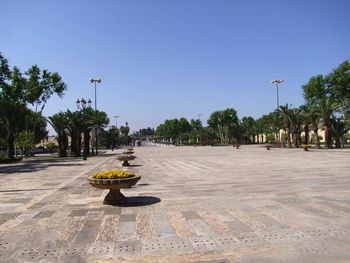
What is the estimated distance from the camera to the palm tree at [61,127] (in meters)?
44.8

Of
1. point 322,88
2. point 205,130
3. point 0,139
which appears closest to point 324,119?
point 322,88

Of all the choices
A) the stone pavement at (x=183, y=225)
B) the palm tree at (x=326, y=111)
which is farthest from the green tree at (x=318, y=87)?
the stone pavement at (x=183, y=225)

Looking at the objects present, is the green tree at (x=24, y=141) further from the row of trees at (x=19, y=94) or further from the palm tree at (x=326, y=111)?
the palm tree at (x=326, y=111)

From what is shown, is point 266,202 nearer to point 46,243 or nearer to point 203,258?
point 203,258

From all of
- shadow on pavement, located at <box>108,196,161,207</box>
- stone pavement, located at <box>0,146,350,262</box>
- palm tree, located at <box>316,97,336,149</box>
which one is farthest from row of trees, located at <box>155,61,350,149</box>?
shadow on pavement, located at <box>108,196,161,207</box>

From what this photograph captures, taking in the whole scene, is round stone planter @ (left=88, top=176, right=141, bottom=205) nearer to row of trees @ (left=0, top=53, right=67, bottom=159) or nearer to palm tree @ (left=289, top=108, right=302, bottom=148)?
row of trees @ (left=0, top=53, right=67, bottom=159)

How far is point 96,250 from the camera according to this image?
6191 millimetres

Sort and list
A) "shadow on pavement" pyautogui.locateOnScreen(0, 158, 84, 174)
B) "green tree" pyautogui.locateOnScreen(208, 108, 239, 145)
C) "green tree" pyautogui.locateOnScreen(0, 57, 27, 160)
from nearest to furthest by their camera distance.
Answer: "shadow on pavement" pyautogui.locateOnScreen(0, 158, 84, 174) → "green tree" pyautogui.locateOnScreen(0, 57, 27, 160) → "green tree" pyautogui.locateOnScreen(208, 108, 239, 145)

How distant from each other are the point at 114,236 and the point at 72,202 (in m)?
4.28

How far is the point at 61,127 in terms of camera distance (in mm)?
45094

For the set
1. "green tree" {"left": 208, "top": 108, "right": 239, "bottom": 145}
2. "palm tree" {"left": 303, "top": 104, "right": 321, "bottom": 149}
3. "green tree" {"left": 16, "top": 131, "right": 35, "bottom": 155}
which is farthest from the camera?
"green tree" {"left": 208, "top": 108, "right": 239, "bottom": 145}

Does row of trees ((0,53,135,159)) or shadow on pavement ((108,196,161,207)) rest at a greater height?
row of trees ((0,53,135,159))

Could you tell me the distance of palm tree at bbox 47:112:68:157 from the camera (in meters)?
44.8

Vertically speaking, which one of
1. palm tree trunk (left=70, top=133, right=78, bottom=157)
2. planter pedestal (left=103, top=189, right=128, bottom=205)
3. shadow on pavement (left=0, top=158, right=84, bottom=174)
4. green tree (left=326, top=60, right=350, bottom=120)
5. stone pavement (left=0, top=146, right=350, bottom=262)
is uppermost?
green tree (left=326, top=60, right=350, bottom=120)
